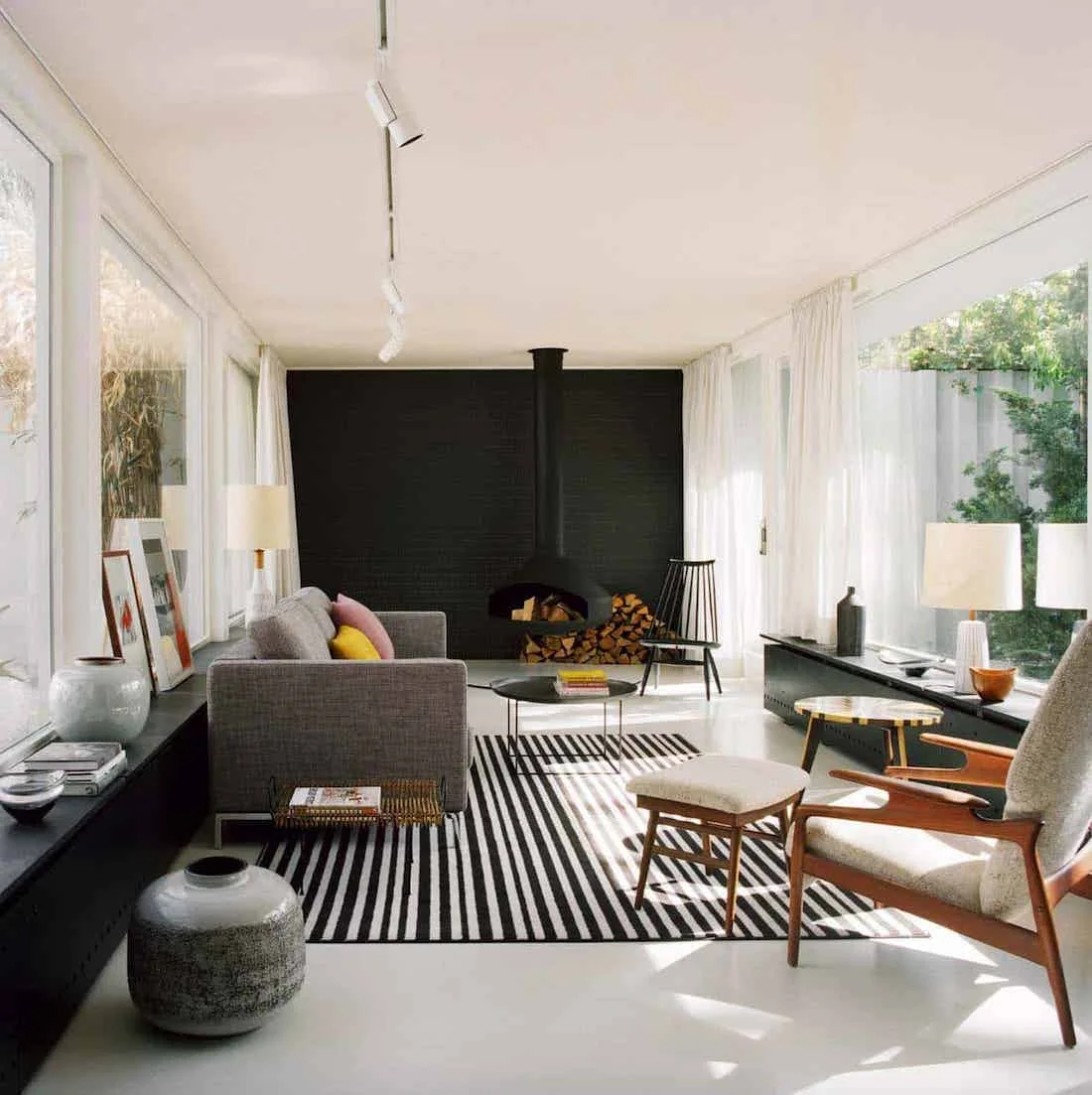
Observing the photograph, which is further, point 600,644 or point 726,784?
point 600,644

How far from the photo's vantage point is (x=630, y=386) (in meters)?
9.68

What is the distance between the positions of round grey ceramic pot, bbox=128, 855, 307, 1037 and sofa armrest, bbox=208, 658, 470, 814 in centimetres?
133

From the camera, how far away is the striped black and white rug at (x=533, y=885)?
3234 millimetres

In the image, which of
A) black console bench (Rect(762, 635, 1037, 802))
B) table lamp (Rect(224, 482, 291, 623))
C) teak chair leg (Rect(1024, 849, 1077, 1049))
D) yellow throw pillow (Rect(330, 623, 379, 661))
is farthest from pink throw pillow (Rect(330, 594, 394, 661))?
teak chair leg (Rect(1024, 849, 1077, 1049))

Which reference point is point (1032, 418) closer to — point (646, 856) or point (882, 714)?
point (882, 714)

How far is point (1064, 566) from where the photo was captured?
4043 millimetres

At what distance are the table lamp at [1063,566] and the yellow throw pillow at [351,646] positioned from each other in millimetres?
2770

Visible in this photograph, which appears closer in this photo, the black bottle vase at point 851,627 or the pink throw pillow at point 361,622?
the pink throw pillow at point 361,622

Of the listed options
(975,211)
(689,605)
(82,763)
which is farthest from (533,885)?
(689,605)

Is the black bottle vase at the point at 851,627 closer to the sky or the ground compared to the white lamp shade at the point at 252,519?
closer to the ground

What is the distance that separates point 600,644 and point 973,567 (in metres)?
5.43

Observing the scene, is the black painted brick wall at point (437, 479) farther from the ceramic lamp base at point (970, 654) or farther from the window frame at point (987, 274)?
the ceramic lamp base at point (970, 654)

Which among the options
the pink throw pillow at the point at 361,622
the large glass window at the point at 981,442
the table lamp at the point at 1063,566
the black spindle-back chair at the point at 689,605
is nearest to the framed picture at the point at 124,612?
the pink throw pillow at the point at 361,622

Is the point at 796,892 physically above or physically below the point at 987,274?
below
